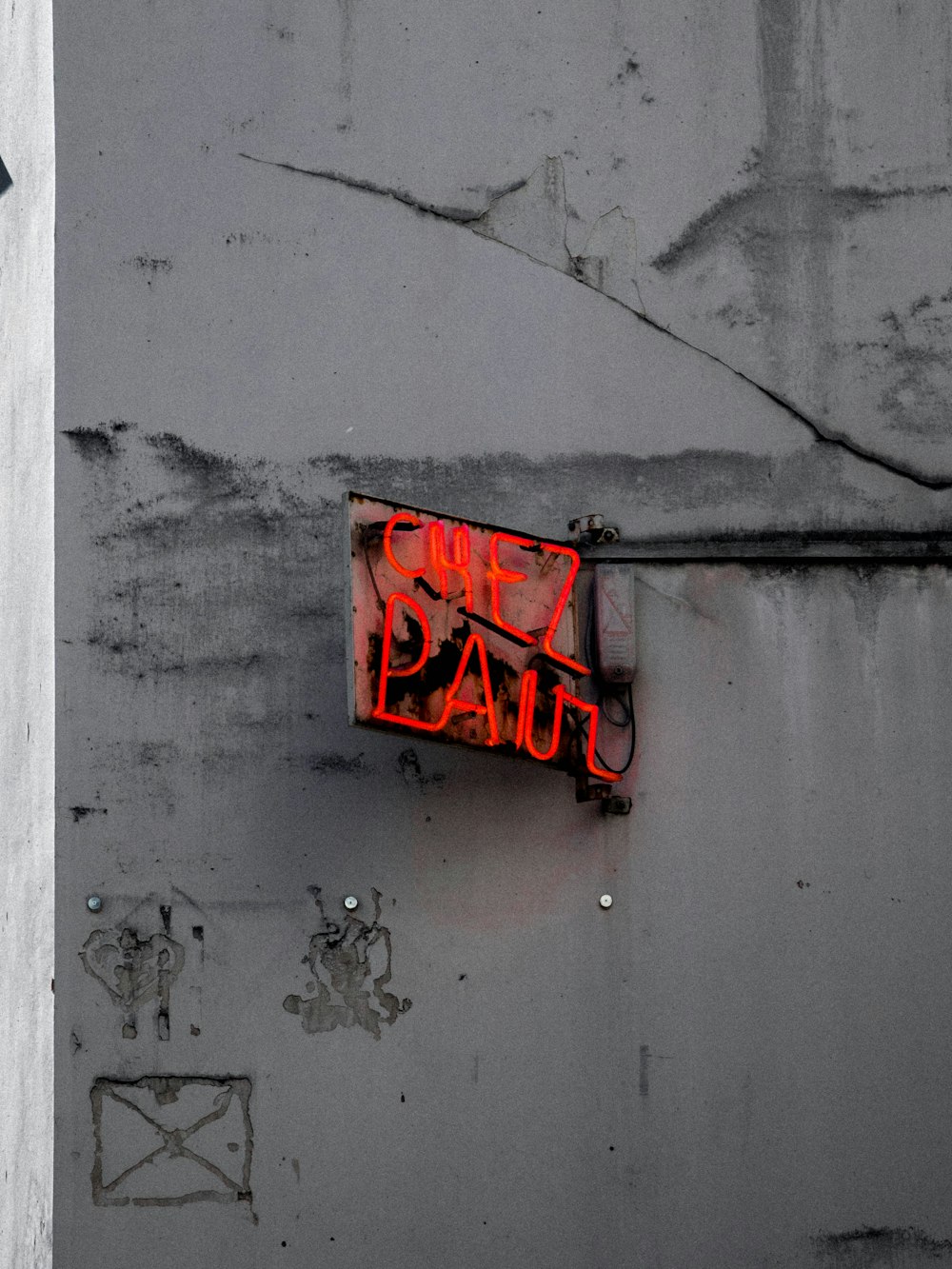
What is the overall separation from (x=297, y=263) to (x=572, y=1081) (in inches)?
111

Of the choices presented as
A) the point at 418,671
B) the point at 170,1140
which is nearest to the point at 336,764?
the point at 418,671

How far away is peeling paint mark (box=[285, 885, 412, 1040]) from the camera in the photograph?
12.3 feet

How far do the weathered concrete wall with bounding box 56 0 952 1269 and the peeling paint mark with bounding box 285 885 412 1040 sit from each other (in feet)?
0.04

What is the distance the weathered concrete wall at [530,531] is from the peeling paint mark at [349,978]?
1 cm

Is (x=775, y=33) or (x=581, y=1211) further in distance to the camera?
(x=775, y=33)

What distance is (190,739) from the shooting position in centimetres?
388

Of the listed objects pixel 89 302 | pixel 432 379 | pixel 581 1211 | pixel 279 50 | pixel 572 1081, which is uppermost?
pixel 279 50

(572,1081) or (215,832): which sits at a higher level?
(215,832)

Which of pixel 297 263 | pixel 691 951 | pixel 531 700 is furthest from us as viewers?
pixel 297 263

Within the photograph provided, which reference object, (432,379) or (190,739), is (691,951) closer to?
(190,739)

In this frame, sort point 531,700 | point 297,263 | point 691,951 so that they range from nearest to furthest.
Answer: point 531,700 → point 691,951 → point 297,263

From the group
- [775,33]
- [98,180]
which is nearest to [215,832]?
[98,180]

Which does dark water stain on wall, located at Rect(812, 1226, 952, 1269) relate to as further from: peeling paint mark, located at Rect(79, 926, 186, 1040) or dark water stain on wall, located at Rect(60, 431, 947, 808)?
peeling paint mark, located at Rect(79, 926, 186, 1040)

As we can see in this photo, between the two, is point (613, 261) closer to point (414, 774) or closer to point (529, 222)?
point (529, 222)
